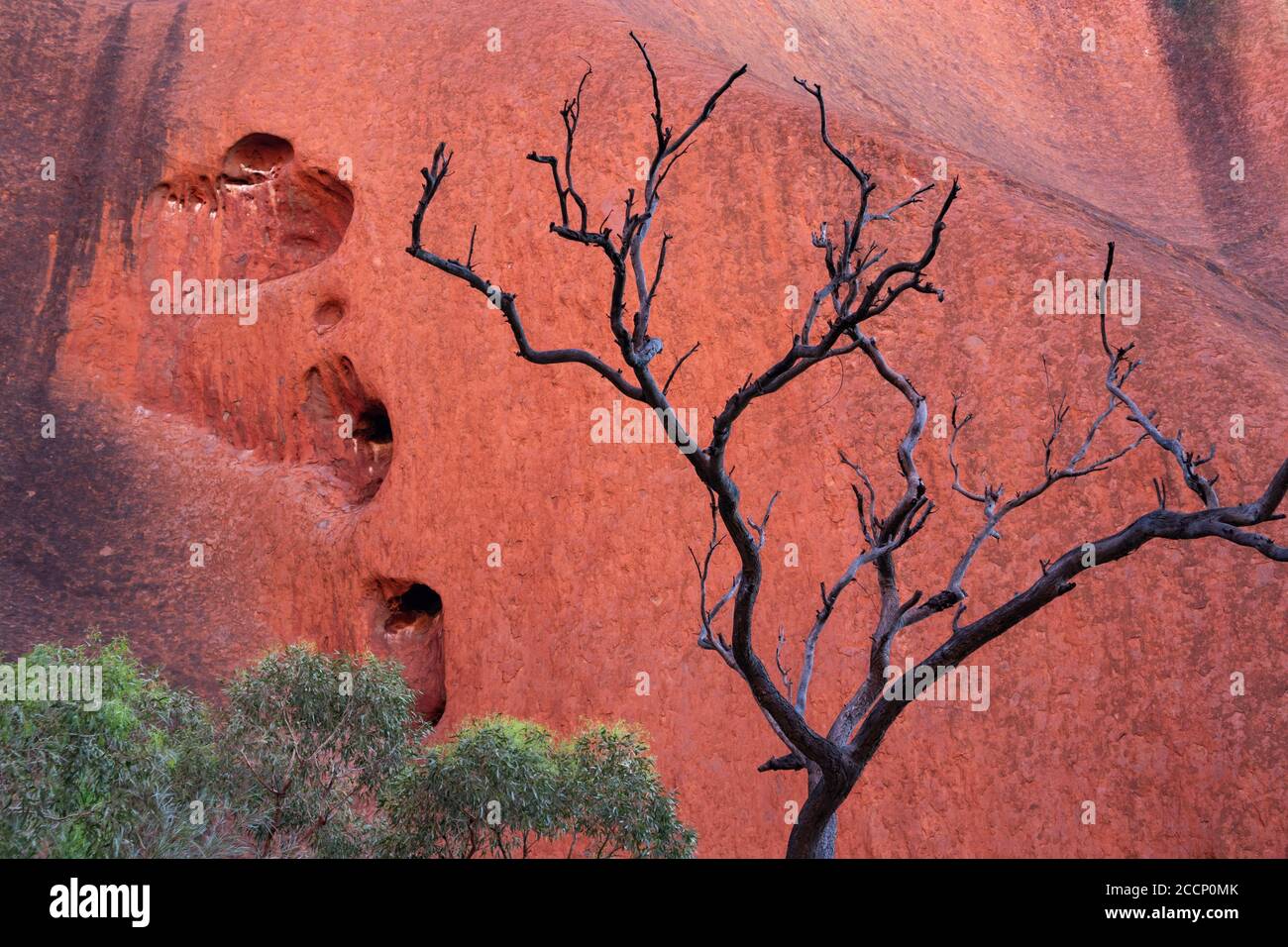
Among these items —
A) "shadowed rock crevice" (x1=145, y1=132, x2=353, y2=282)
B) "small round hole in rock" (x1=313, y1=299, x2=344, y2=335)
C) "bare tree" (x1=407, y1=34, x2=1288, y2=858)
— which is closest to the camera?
"bare tree" (x1=407, y1=34, x2=1288, y2=858)

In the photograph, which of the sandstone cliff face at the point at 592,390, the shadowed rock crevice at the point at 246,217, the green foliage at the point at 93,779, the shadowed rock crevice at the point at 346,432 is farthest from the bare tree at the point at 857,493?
the shadowed rock crevice at the point at 246,217

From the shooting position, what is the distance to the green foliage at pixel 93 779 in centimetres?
961

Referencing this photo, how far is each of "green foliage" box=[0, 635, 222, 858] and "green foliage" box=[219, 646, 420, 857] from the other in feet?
3.37

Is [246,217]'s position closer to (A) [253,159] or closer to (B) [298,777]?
(A) [253,159]

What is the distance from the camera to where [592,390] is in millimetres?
18203

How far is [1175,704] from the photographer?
42.8 ft

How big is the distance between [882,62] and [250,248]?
50.8 ft

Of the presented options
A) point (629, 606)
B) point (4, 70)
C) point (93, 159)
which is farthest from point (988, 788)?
point (4, 70)

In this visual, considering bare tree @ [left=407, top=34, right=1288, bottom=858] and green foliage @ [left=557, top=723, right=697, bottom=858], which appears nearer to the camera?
bare tree @ [left=407, top=34, right=1288, bottom=858]

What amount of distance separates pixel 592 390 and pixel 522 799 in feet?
26.1

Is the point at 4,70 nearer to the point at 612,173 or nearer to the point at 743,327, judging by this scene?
the point at 612,173

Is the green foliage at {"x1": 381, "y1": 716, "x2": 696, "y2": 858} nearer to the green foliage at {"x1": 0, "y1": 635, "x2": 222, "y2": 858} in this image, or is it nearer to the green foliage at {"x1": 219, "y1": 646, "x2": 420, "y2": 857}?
the green foliage at {"x1": 219, "y1": 646, "x2": 420, "y2": 857}

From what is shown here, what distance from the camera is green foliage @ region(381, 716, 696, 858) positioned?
11.5 metres

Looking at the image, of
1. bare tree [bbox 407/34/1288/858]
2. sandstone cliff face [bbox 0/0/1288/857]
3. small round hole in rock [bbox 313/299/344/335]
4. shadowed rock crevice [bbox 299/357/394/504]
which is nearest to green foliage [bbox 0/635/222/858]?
bare tree [bbox 407/34/1288/858]
